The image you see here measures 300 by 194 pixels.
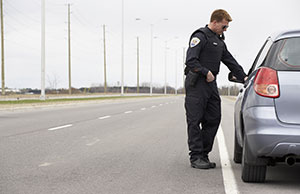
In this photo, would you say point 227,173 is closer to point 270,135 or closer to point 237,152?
point 237,152

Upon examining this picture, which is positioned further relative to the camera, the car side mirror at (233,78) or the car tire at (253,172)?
the car side mirror at (233,78)

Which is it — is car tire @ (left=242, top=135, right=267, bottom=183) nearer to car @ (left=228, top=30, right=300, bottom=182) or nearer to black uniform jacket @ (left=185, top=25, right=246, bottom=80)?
car @ (left=228, top=30, right=300, bottom=182)

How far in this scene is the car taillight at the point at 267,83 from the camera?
4959 mm

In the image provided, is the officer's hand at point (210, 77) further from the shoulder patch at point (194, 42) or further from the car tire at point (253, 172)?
the car tire at point (253, 172)

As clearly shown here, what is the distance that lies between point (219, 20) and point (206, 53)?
463 mm

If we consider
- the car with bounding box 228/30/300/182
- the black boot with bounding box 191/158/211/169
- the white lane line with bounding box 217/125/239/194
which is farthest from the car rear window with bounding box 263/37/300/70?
the black boot with bounding box 191/158/211/169

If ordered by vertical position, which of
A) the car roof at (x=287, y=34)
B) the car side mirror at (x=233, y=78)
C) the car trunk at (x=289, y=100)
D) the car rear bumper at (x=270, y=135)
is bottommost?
the car rear bumper at (x=270, y=135)

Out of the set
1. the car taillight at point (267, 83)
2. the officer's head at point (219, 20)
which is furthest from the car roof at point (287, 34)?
the officer's head at point (219, 20)

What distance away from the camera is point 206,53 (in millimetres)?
6445

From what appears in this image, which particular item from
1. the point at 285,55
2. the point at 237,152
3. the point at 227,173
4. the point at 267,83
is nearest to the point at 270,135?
the point at 267,83

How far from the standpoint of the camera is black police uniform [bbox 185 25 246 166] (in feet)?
20.7

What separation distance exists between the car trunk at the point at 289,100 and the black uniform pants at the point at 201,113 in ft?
5.15

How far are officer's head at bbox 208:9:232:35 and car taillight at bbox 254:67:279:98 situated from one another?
137 cm

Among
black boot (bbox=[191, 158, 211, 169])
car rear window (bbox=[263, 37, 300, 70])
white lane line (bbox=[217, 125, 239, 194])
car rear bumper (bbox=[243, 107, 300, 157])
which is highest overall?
car rear window (bbox=[263, 37, 300, 70])
